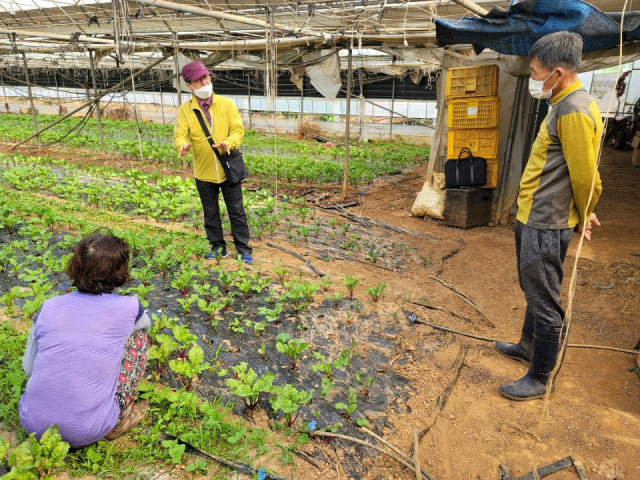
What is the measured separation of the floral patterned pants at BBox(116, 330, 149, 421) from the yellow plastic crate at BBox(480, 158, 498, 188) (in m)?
5.73

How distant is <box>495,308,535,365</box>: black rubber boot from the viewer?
10.4ft

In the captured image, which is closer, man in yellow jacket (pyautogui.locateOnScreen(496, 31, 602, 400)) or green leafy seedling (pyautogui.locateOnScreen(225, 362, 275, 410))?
man in yellow jacket (pyautogui.locateOnScreen(496, 31, 602, 400))

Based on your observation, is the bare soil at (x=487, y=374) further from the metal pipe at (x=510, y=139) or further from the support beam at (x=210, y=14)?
the support beam at (x=210, y=14)

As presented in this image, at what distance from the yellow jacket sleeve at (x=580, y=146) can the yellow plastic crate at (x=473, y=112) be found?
4.32 m

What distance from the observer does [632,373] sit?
10.5 feet

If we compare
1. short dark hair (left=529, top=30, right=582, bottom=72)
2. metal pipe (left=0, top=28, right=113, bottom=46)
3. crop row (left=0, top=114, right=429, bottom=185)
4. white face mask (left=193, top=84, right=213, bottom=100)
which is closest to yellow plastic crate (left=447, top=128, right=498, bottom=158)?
crop row (left=0, top=114, right=429, bottom=185)

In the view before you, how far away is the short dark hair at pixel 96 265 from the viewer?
2131 mm

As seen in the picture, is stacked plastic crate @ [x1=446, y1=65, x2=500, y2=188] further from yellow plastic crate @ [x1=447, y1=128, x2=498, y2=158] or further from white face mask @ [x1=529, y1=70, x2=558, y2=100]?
white face mask @ [x1=529, y1=70, x2=558, y2=100]

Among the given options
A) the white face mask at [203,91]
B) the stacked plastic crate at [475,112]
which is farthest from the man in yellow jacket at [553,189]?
the stacked plastic crate at [475,112]

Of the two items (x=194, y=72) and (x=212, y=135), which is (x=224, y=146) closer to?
(x=212, y=135)

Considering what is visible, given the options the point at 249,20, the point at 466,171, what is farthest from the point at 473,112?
the point at 249,20

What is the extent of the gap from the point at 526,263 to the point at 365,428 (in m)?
1.41

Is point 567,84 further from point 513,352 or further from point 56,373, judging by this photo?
point 56,373

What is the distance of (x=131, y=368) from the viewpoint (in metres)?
2.36
